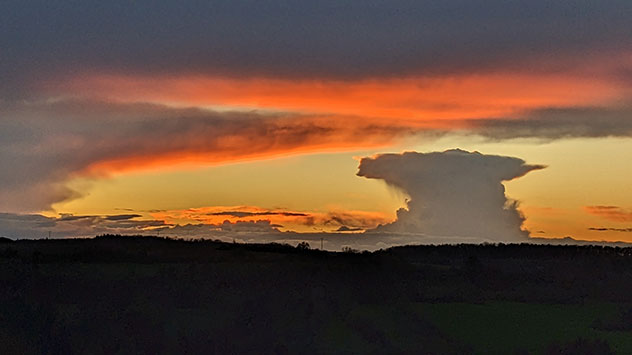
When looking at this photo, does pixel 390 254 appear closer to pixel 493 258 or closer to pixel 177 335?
pixel 493 258

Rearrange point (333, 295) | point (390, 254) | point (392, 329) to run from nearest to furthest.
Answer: point (392, 329)
point (333, 295)
point (390, 254)

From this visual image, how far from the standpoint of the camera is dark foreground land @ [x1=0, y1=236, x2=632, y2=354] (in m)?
92.2

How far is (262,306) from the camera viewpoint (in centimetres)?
10288

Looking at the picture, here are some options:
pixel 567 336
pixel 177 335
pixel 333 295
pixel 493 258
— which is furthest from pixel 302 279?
pixel 493 258

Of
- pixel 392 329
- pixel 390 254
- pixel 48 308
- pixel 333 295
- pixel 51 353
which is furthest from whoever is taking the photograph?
pixel 390 254

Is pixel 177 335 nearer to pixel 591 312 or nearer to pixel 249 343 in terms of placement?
pixel 249 343

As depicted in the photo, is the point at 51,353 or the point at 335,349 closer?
the point at 51,353

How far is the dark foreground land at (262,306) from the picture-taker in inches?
3632

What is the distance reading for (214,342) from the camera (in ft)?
306

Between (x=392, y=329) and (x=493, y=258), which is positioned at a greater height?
(x=493, y=258)

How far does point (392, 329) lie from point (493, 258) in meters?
48.2

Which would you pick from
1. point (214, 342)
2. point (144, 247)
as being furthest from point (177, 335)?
point (144, 247)

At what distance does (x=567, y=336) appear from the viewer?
98062 millimetres

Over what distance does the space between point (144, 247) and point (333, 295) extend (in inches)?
811
